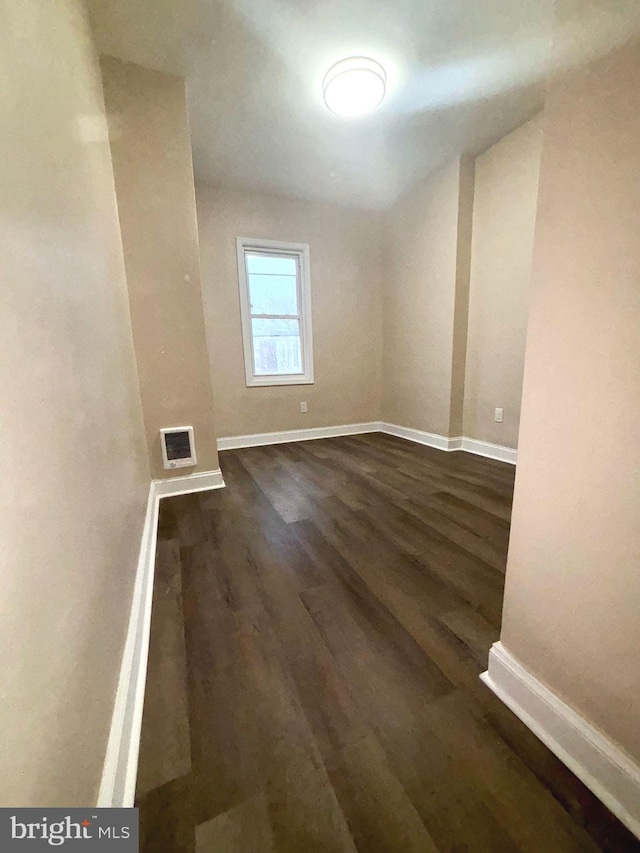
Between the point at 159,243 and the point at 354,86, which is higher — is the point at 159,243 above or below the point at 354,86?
below

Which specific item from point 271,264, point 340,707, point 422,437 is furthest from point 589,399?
point 271,264

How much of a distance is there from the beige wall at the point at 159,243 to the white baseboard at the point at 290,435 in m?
1.21

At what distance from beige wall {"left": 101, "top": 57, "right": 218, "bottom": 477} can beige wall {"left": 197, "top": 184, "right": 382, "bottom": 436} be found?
1.15 metres

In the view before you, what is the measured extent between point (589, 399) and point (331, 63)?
2.45 m

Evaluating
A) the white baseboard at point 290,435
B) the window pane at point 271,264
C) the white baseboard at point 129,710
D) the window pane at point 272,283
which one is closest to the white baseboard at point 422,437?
the white baseboard at point 290,435

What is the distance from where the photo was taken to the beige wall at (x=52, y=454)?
39 cm

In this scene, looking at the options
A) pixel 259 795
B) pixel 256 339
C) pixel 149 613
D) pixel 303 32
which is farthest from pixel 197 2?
pixel 259 795

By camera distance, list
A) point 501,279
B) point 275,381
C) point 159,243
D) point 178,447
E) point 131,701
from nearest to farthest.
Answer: point 131,701, point 159,243, point 178,447, point 501,279, point 275,381

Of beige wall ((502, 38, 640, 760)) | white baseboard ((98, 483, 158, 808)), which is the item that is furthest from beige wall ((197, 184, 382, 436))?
beige wall ((502, 38, 640, 760))

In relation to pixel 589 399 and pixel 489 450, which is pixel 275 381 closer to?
pixel 489 450

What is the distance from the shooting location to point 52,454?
1.77 ft

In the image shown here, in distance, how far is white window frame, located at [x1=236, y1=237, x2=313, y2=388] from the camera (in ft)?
10.9

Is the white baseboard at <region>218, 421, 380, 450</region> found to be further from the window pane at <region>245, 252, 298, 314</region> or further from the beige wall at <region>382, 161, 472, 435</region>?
the window pane at <region>245, 252, 298, 314</region>

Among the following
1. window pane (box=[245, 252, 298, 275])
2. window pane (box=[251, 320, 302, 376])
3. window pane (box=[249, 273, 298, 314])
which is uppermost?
window pane (box=[245, 252, 298, 275])
